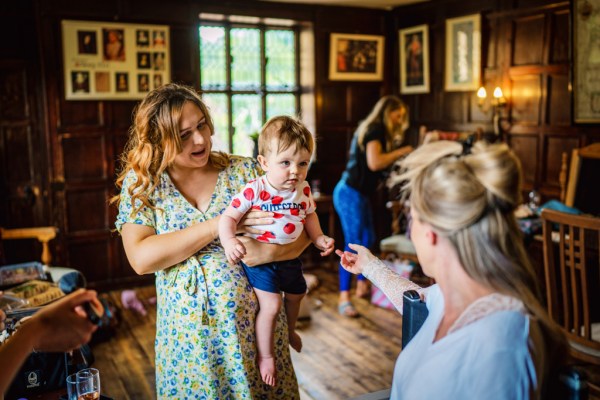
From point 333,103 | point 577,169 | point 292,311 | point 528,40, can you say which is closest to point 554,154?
point 577,169

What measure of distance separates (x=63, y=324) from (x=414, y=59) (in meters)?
5.27

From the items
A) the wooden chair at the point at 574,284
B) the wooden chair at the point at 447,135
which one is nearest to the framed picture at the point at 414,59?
the wooden chair at the point at 447,135

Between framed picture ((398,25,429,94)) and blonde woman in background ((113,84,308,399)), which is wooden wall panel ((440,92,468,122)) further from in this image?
blonde woman in background ((113,84,308,399))

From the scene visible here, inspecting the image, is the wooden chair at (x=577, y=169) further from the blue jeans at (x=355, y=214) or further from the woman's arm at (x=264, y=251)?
the woman's arm at (x=264, y=251)

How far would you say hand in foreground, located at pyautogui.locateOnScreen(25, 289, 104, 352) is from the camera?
111 cm

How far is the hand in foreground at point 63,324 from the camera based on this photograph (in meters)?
1.11

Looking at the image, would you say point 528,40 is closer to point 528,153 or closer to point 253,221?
point 528,153

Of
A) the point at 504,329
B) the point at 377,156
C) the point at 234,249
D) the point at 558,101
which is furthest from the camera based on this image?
the point at 558,101

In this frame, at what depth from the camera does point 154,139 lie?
1.78 metres

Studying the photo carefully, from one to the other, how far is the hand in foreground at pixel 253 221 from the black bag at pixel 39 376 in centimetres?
80

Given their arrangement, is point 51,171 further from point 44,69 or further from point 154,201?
point 154,201

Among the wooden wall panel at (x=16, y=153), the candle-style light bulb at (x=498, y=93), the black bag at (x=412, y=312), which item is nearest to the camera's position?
the black bag at (x=412, y=312)

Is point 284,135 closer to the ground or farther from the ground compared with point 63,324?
farther from the ground

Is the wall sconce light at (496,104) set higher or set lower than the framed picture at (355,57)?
lower
